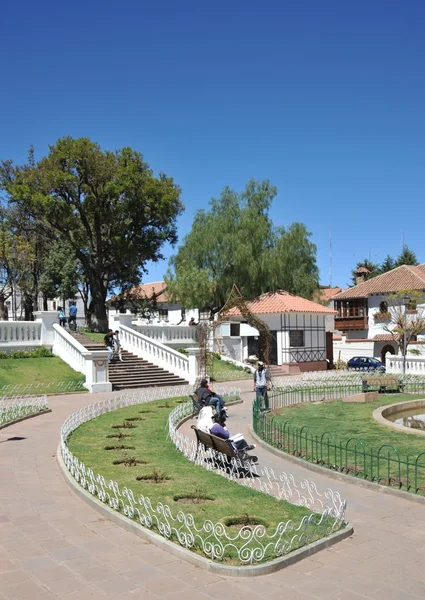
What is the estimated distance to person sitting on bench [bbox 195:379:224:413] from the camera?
14347mm

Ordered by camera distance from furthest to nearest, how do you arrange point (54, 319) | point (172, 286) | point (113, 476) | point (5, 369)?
point (172, 286) → point (54, 319) → point (5, 369) → point (113, 476)

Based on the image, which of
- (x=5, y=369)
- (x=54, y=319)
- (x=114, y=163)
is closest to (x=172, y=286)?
(x=114, y=163)

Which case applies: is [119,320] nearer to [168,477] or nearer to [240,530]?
[168,477]

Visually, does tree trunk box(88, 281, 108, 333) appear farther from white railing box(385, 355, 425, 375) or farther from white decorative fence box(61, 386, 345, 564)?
white decorative fence box(61, 386, 345, 564)

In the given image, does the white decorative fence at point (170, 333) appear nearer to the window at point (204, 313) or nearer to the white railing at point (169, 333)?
the white railing at point (169, 333)

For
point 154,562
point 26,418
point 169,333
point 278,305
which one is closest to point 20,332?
point 169,333

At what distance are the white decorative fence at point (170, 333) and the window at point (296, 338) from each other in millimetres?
6819

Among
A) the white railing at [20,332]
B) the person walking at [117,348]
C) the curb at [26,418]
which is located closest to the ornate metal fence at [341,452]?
the curb at [26,418]

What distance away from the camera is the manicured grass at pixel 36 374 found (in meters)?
24.2

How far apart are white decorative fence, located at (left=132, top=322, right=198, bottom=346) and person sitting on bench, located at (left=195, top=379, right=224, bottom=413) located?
17.8 metres

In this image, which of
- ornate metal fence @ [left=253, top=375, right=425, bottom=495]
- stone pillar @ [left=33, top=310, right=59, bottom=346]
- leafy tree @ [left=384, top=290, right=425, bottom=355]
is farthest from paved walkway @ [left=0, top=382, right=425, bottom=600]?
leafy tree @ [left=384, top=290, right=425, bottom=355]

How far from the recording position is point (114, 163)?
127 feet

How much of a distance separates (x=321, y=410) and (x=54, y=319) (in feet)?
52.1

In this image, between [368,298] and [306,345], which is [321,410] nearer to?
[306,345]
